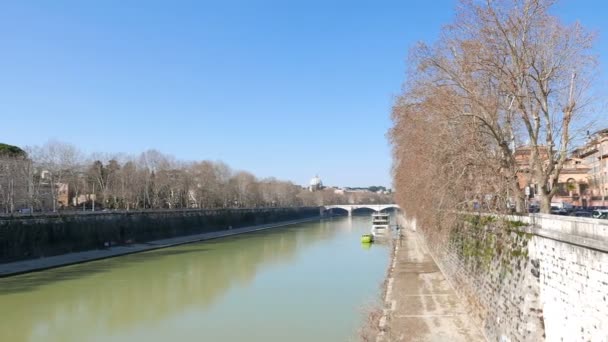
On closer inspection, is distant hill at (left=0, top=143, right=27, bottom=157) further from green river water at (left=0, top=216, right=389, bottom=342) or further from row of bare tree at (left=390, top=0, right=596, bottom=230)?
row of bare tree at (left=390, top=0, right=596, bottom=230)

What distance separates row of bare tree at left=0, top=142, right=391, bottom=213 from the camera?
1572 inches

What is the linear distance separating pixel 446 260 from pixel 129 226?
1197 inches

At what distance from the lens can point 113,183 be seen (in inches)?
2095

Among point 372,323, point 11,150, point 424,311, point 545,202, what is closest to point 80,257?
point 372,323

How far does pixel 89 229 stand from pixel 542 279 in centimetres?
3445

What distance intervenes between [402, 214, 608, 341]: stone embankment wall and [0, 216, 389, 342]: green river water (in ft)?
12.8

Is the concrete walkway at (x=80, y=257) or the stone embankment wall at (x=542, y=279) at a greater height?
the stone embankment wall at (x=542, y=279)

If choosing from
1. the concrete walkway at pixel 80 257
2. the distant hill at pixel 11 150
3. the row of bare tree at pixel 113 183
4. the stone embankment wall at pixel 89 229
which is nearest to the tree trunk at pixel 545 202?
the concrete walkway at pixel 80 257

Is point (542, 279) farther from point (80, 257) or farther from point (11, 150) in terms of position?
point (11, 150)

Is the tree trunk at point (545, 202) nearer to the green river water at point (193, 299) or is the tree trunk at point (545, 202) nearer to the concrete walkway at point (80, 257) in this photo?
the green river water at point (193, 299)

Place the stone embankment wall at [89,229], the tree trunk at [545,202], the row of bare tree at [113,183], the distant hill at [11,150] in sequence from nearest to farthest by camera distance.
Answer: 1. the tree trunk at [545,202]
2. the stone embankment wall at [89,229]
3. the row of bare tree at [113,183]
4. the distant hill at [11,150]

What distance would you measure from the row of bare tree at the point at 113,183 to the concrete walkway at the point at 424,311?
3120 centimetres

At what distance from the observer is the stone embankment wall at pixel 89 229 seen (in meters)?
29.1

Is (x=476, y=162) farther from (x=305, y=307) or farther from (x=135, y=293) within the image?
(x=135, y=293)
